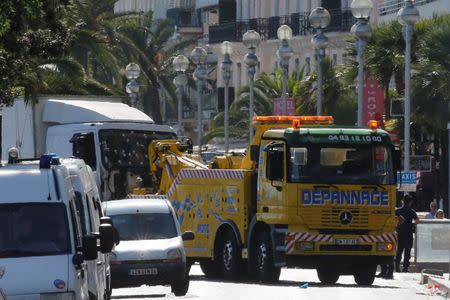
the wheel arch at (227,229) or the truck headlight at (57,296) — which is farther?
the wheel arch at (227,229)

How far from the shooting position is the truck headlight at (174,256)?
3017 centimetres

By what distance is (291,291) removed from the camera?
30688mm

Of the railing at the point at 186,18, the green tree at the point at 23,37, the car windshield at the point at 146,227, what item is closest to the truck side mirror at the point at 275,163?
the car windshield at the point at 146,227

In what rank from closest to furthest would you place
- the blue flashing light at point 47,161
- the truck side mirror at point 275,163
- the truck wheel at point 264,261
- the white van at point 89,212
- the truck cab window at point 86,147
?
the blue flashing light at point 47,161
the white van at point 89,212
the truck side mirror at point 275,163
the truck wheel at point 264,261
the truck cab window at point 86,147

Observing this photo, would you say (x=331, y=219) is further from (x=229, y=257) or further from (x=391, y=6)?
(x=391, y=6)

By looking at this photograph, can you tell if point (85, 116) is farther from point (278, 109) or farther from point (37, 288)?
point (37, 288)

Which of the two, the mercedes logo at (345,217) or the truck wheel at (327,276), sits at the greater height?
the mercedes logo at (345,217)

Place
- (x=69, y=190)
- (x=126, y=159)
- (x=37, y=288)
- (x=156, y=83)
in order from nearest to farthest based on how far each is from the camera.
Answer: (x=37, y=288) → (x=69, y=190) → (x=126, y=159) → (x=156, y=83)

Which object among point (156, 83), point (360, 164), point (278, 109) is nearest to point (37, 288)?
point (360, 164)

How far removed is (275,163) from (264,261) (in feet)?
7.07

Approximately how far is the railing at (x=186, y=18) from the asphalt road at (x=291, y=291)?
62958 millimetres

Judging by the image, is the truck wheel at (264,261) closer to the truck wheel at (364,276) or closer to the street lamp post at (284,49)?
the truck wheel at (364,276)

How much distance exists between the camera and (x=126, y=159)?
42750mm

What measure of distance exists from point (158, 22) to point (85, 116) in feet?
156
